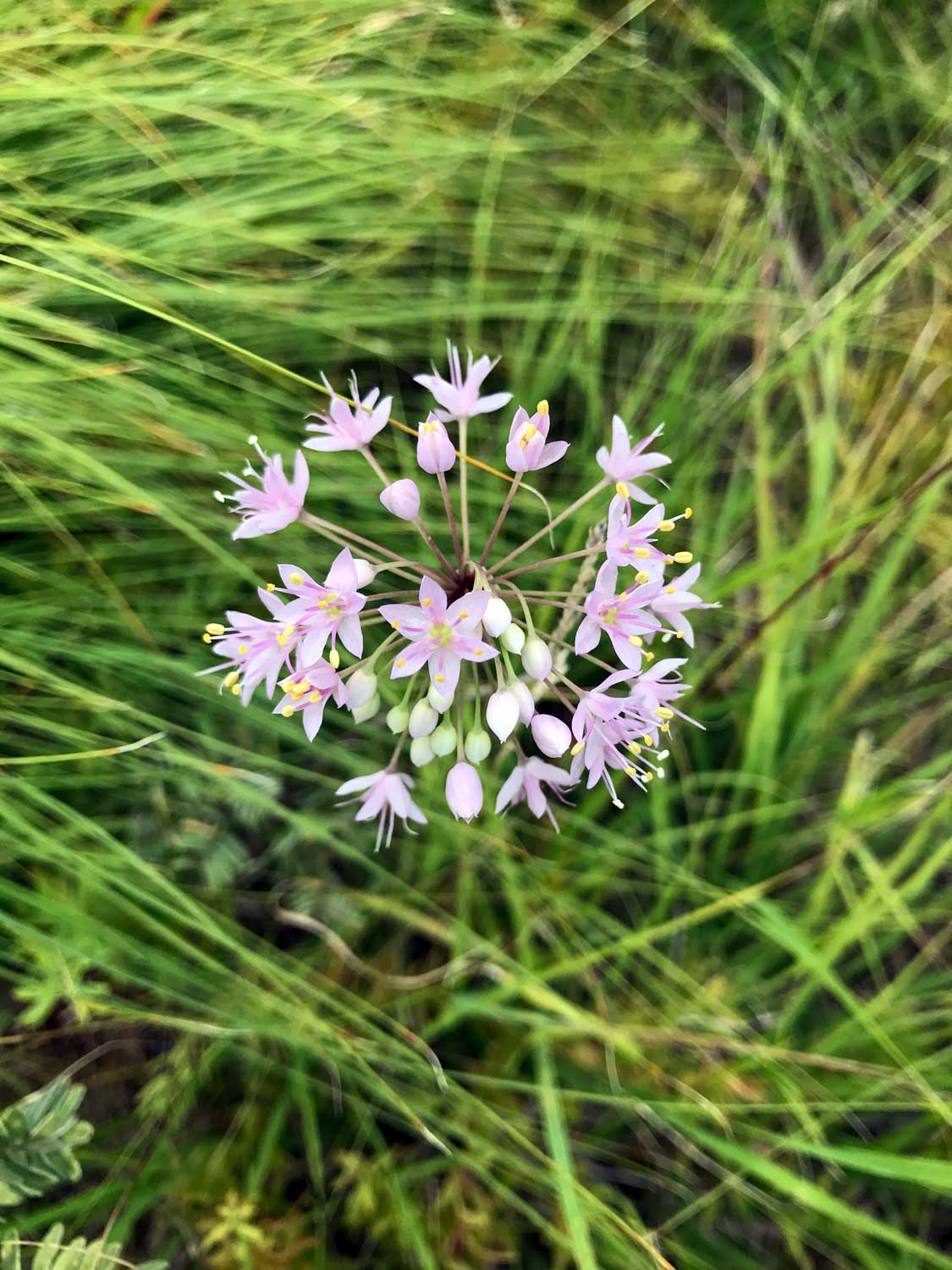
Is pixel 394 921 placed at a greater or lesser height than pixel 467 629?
→ lesser

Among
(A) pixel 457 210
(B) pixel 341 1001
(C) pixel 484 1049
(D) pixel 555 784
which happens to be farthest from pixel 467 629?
(A) pixel 457 210

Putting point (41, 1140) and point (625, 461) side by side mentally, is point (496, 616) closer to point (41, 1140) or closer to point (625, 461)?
point (625, 461)

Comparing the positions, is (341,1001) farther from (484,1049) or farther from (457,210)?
(457,210)

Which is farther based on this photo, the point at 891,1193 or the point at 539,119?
the point at 539,119

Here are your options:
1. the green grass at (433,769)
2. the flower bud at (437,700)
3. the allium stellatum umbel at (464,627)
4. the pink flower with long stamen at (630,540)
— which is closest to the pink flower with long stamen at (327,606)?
the allium stellatum umbel at (464,627)

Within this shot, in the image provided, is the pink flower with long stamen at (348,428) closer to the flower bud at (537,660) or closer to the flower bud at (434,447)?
the flower bud at (434,447)

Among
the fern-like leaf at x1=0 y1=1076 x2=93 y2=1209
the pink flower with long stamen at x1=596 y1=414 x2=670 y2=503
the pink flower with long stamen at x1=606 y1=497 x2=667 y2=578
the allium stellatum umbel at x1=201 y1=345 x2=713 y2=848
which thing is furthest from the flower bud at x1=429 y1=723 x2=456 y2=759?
the fern-like leaf at x1=0 y1=1076 x2=93 y2=1209
